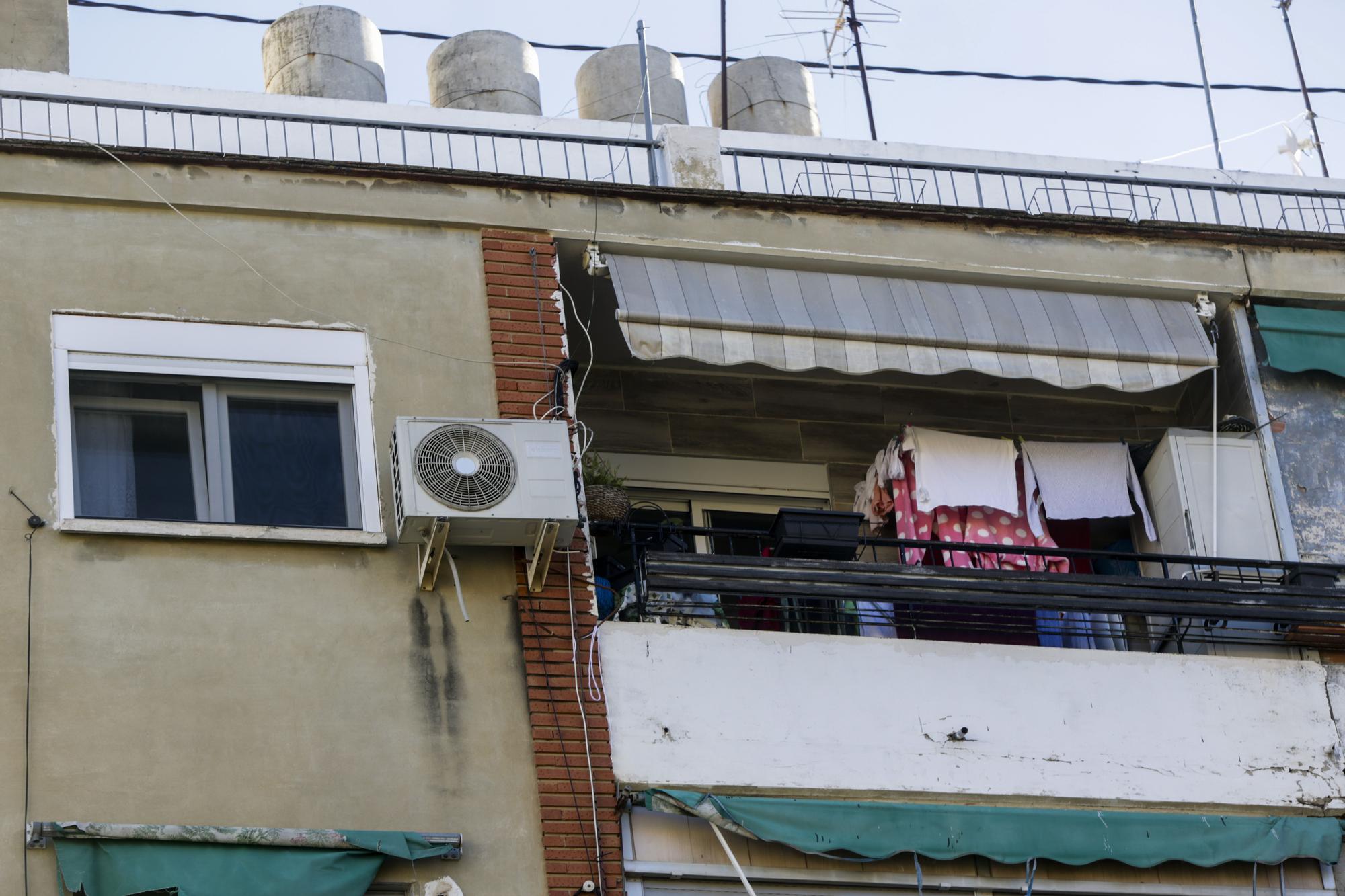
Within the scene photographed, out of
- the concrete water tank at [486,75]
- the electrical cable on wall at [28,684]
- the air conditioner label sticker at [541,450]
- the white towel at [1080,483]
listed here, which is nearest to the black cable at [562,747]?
the air conditioner label sticker at [541,450]

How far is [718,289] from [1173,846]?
13.7 ft

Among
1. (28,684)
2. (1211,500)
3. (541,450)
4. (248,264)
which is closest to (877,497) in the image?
(1211,500)

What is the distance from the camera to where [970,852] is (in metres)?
11.1

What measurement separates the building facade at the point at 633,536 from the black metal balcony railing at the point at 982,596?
40 mm

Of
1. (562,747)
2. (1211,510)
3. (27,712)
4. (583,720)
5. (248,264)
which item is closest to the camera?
(27,712)

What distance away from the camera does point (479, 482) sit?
36.3ft

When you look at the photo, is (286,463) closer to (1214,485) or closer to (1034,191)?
(1214,485)

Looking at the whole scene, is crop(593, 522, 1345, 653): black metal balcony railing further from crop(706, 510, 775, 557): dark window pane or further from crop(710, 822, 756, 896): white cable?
crop(710, 822, 756, 896): white cable

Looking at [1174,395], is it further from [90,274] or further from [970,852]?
[90,274]

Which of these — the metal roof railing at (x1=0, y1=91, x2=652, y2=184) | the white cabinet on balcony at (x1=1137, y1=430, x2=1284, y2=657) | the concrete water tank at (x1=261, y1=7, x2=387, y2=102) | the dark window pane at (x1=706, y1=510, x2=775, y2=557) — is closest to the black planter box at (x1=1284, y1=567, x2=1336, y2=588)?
the white cabinet on balcony at (x1=1137, y1=430, x2=1284, y2=657)

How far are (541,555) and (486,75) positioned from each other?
20.0 feet

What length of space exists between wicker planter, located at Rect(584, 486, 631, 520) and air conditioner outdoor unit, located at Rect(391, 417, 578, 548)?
3.19 feet

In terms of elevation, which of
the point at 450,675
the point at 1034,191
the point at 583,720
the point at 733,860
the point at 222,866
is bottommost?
the point at 733,860

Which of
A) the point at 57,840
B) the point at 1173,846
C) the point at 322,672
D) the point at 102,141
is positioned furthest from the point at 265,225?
the point at 1173,846
